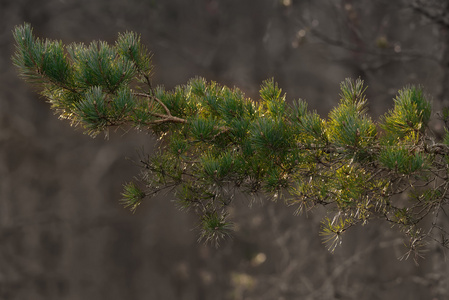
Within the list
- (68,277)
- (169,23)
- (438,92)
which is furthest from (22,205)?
(438,92)

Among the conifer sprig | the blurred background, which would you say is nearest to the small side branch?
the conifer sprig

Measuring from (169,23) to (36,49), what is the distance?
4143 millimetres

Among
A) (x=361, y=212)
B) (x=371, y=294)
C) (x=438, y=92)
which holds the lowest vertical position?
(x=361, y=212)

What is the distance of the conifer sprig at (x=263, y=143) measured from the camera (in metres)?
1.19

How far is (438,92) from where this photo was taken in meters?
2.90

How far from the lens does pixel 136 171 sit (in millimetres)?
5332

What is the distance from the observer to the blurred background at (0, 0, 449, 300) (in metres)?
5.10

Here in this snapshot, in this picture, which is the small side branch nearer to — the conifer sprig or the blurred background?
the conifer sprig

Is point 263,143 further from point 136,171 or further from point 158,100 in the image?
point 136,171

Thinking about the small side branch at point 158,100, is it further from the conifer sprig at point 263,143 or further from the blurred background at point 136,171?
the blurred background at point 136,171

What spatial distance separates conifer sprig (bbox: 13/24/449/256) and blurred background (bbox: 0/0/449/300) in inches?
145

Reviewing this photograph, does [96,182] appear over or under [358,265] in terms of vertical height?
over

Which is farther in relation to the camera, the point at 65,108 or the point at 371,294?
the point at 371,294

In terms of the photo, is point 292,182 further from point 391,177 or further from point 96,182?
point 96,182
